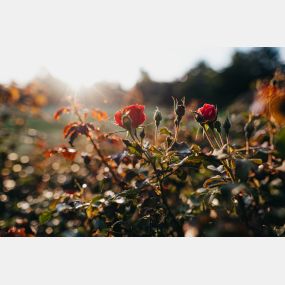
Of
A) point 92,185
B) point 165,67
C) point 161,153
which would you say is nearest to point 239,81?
point 165,67

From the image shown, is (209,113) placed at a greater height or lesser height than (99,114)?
greater

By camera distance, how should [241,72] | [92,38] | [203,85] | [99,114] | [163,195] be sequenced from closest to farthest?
[163,195] → [99,114] → [92,38] → [203,85] → [241,72]

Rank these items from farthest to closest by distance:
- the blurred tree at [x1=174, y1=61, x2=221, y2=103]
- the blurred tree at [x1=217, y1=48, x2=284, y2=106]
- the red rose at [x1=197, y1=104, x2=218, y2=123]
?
the blurred tree at [x1=217, y1=48, x2=284, y2=106] → the blurred tree at [x1=174, y1=61, x2=221, y2=103] → the red rose at [x1=197, y1=104, x2=218, y2=123]

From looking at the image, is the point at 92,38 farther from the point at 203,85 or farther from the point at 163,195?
the point at 203,85

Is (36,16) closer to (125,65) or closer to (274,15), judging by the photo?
(125,65)

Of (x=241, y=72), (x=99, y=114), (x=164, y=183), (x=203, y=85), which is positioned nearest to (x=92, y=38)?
(x=99, y=114)

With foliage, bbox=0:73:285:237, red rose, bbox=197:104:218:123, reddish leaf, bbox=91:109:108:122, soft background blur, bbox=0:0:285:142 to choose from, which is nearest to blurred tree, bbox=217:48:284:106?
soft background blur, bbox=0:0:285:142

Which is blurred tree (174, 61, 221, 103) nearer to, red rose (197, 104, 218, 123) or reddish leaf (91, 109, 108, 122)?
reddish leaf (91, 109, 108, 122)

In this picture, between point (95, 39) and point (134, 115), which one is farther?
point (95, 39)

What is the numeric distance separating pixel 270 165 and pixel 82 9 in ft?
3.61

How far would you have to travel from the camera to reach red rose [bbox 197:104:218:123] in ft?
3.32

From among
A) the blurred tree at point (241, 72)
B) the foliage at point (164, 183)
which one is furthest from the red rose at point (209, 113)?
the blurred tree at point (241, 72)

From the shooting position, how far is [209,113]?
1016 mm

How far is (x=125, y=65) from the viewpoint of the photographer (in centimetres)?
210
